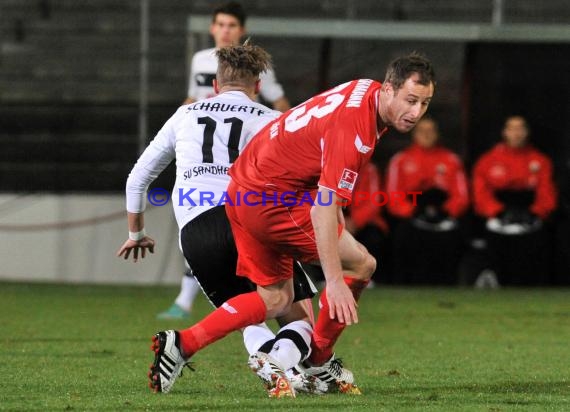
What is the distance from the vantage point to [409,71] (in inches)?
216

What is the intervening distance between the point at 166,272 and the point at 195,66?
513 centimetres

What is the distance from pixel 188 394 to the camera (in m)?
6.00

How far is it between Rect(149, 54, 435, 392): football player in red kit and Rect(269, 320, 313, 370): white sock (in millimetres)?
65

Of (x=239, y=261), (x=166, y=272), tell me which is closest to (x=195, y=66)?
(x=239, y=261)

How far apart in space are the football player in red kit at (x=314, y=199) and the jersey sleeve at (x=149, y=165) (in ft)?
1.77

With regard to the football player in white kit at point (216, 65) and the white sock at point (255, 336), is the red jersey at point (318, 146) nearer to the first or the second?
the white sock at point (255, 336)

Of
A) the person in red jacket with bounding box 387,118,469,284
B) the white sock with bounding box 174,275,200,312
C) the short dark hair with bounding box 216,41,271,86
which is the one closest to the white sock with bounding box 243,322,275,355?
the short dark hair with bounding box 216,41,271,86

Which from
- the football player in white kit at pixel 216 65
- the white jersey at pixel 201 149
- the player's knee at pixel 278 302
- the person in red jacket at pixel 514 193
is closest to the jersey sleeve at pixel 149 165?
the white jersey at pixel 201 149

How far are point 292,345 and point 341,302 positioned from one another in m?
0.61

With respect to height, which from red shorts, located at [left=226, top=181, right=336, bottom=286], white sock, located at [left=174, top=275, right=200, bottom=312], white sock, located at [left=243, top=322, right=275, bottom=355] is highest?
red shorts, located at [left=226, top=181, right=336, bottom=286]

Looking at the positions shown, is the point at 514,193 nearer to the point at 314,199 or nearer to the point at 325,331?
the point at 325,331

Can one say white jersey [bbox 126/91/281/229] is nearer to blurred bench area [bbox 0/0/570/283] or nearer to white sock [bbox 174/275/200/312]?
white sock [bbox 174/275/200/312]

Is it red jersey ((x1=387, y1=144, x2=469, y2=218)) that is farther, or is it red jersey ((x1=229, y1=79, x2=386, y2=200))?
red jersey ((x1=387, y1=144, x2=469, y2=218))

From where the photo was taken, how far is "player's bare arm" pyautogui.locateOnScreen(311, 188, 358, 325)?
5367 millimetres
